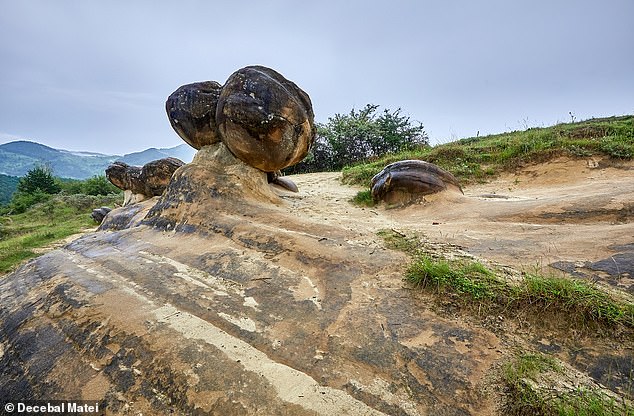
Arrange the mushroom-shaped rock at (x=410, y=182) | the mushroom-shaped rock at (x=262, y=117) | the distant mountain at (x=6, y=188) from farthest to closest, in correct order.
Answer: the distant mountain at (x=6, y=188), the mushroom-shaped rock at (x=410, y=182), the mushroom-shaped rock at (x=262, y=117)

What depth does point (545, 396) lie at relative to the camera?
1.02m

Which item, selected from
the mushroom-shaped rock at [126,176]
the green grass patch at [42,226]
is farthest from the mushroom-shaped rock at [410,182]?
the green grass patch at [42,226]

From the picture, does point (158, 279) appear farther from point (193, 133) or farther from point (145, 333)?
point (193, 133)

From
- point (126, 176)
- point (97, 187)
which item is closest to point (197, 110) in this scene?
point (126, 176)

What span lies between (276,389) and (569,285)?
136 centimetres

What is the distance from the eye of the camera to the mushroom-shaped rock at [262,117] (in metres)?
3.18

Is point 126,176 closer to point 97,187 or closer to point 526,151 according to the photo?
point 526,151

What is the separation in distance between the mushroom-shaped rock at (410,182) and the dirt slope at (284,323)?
3.65ft

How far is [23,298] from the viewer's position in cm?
199

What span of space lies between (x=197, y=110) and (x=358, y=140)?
11.1 metres

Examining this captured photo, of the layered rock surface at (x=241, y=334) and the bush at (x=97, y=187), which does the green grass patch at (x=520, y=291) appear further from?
the bush at (x=97, y=187)

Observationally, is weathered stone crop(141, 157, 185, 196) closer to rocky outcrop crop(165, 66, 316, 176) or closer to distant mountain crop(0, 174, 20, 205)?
rocky outcrop crop(165, 66, 316, 176)

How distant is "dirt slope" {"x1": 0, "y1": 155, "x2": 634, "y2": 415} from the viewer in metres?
1.17

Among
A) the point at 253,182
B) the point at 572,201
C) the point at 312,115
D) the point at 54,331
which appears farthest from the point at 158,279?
the point at 572,201
